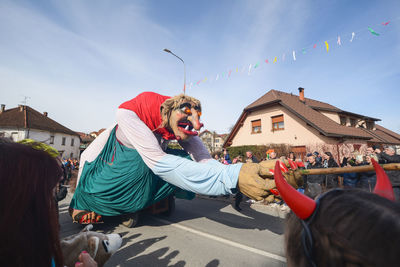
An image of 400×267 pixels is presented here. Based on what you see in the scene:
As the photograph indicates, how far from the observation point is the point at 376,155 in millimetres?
5172

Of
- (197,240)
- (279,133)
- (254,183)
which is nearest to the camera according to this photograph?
(254,183)

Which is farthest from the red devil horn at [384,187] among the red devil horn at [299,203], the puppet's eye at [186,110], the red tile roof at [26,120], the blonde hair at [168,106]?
the red tile roof at [26,120]

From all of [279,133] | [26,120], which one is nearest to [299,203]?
[279,133]

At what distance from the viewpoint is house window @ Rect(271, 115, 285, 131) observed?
1595cm

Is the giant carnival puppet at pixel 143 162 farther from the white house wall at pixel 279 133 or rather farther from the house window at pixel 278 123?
the house window at pixel 278 123

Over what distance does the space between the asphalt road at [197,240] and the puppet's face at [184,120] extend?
1488 millimetres

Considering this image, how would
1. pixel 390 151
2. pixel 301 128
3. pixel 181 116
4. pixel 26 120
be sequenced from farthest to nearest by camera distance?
pixel 26 120, pixel 301 128, pixel 390 151, pixel 181 116

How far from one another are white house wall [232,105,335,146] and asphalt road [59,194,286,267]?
1164 cm

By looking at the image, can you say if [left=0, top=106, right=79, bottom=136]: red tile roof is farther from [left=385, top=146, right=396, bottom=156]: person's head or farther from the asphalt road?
[left=385, top=146, right=396, bottom=156]: person's head

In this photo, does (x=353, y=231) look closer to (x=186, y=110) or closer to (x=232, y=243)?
(x=186, y=110)

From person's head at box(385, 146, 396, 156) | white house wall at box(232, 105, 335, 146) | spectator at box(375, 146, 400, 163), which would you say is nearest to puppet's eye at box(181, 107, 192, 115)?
spectator at box(375, 146, 400, 163)

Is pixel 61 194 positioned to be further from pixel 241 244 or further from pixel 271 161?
pixel 271 161

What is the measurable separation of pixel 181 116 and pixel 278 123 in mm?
15364

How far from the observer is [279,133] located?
15.8 meters
